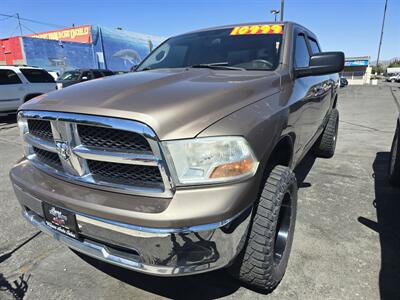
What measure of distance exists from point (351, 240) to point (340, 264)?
439 millimetres

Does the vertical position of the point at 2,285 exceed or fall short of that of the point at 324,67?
it falls short

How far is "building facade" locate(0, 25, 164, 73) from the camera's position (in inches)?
1024

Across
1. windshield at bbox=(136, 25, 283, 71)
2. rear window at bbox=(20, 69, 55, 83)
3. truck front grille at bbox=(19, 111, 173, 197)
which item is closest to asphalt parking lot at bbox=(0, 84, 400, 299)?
truck front grille at bbox=(19, 111, 173, 197)

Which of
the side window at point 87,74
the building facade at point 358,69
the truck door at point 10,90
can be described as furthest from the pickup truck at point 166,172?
the building facade at point 358,69

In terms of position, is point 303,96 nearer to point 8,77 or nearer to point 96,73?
point 8,77

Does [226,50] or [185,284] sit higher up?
[226,50]

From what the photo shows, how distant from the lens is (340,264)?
2.52m

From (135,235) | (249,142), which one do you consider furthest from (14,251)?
(249,142)

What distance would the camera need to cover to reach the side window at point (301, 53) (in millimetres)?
3094

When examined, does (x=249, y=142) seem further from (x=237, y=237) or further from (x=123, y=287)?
(x=123, y=287)

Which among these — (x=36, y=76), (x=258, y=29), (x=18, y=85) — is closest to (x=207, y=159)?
(x=258, y=29)

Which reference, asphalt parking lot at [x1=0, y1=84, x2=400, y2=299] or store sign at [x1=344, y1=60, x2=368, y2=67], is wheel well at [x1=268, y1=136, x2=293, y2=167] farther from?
store sign at [x1=344, y1=60, x2=368, y2=67]

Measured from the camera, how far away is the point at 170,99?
1779 millimetres

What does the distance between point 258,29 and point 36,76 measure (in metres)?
10.0
